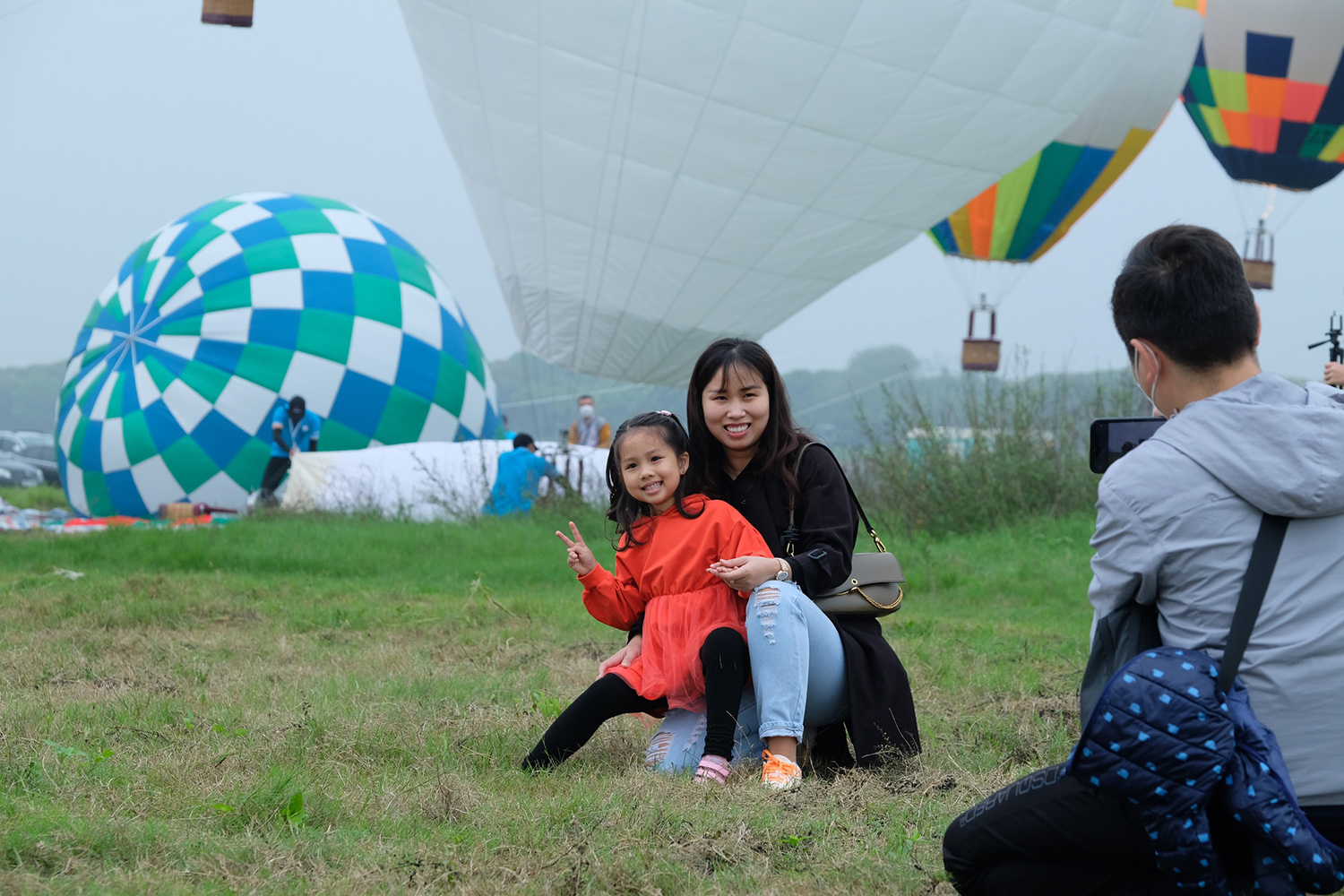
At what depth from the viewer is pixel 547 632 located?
4.59 meters

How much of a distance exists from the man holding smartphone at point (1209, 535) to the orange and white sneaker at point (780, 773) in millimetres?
A: 737

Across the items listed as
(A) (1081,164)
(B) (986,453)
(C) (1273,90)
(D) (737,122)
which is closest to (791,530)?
(B) (986,453)

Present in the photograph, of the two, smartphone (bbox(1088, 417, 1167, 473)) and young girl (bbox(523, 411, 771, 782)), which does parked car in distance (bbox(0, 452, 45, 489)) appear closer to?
young girl (bbox(523, 411, 771, 782))

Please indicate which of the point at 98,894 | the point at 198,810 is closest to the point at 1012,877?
the point at 98,894

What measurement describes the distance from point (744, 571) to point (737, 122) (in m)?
6.47

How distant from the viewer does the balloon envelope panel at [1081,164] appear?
529 inches

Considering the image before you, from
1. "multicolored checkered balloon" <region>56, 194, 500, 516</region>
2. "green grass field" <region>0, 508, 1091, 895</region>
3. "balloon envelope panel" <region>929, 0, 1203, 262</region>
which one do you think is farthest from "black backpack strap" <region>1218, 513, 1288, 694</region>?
"balloon envelope panel" <region>929, 0, 1203, 262</region>

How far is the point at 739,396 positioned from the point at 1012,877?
122 cm

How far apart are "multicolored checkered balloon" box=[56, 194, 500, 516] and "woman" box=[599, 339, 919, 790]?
7.73m

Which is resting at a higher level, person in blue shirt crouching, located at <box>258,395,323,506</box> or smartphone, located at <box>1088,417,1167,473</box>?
smartphone, located at <box>1088,417,1167,473</box>

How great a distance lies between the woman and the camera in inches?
94.0

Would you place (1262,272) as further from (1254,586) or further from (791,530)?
(1254,586)

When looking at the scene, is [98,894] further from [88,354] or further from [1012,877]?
[88,354]

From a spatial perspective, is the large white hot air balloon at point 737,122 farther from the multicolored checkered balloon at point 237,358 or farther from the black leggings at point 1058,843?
the black leggings at point 1058,843
